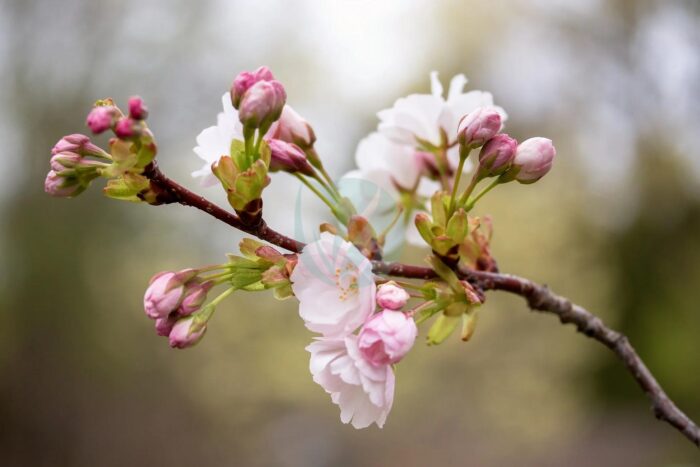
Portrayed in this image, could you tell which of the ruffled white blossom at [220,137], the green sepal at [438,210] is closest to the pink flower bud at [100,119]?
the ruffled white blossom at [220,137]

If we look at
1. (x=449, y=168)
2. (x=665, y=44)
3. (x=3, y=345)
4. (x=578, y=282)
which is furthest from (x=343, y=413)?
(x=3, y=345)

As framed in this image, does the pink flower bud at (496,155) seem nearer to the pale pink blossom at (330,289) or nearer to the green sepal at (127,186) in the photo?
the pale pink blossom at (330,289)

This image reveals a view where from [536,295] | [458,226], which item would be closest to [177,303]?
[458,226]

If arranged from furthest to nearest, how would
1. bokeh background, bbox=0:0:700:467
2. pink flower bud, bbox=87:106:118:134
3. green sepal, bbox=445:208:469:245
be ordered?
bokeh background, bbox=0:0:700:467 → green sepal, bbox=445:208:469:245 → pink flower bud, bbox=87:106:118:134

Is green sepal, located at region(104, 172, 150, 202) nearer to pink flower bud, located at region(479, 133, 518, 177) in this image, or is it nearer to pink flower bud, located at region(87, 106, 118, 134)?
pink flower bud, located at region(87, 106, 118, 134)

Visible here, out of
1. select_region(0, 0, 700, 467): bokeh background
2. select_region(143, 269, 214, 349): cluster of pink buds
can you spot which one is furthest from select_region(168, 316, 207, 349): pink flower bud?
select_region(0, 0, 700, 467): bokeh background

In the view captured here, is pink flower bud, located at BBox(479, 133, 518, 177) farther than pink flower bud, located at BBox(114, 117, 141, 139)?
Yes
